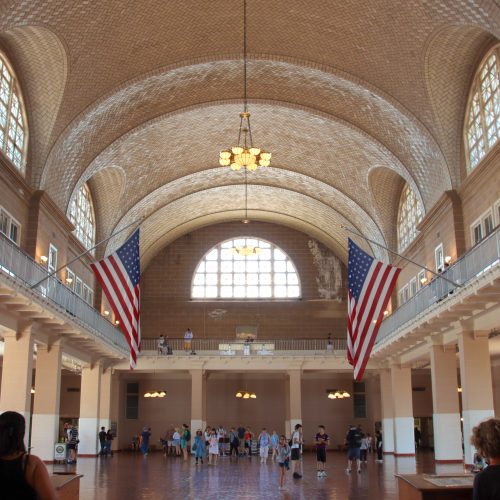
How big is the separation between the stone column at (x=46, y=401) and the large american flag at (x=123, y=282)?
7235 millimetres

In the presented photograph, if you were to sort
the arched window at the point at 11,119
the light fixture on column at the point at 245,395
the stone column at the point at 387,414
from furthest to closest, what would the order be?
1. the light fixture on column at the point at 245,395
2. the stone column at the point at 387,414
3. the arched window at the point at 11,119

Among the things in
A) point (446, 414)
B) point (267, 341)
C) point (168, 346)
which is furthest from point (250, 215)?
point (446, 414)

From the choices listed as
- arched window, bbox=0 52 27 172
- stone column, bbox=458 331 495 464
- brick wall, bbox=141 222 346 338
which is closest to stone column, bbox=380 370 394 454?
brick wall, bbox=141 222 346 338

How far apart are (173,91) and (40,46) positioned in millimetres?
5803

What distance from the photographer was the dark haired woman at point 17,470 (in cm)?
388

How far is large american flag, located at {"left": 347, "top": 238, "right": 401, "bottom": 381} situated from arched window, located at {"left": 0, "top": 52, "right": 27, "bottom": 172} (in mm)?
11317

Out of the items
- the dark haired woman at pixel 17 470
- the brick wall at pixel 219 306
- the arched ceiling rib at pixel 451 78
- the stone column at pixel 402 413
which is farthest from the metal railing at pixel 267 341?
the dark haired woman at pixel 17 470

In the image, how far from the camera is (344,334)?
42562mm

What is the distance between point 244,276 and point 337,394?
9181 millimetres

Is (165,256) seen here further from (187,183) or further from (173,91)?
(173,91)

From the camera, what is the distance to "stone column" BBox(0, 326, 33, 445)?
2078cm

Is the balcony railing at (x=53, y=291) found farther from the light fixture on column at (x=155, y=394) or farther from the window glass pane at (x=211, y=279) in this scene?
the window glass pane at (x=211, y=279)

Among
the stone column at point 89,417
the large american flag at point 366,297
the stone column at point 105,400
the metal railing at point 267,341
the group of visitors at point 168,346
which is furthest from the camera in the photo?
the metal railing at point 267,341

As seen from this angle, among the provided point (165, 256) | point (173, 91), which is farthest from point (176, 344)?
point (173, 91)
